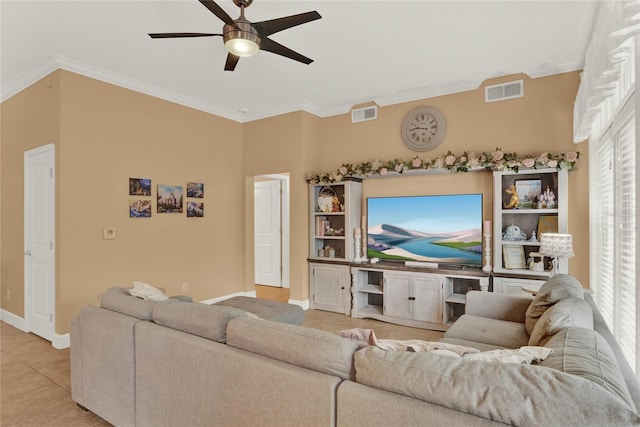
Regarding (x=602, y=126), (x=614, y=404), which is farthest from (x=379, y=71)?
(x=614, y=404)

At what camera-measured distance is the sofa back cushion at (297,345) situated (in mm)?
1466

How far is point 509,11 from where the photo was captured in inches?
116

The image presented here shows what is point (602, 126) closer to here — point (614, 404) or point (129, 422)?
point (614, 404)

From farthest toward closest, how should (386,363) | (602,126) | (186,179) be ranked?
(186,179) < (602,126) < (386,363)

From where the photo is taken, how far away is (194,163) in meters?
5.16

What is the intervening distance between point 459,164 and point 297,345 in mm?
3428

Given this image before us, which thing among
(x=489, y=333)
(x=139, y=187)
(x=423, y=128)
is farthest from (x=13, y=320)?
(x=423, y=128)

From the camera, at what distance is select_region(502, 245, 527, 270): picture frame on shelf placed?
4.10 m

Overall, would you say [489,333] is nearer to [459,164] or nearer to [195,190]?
[459,164]

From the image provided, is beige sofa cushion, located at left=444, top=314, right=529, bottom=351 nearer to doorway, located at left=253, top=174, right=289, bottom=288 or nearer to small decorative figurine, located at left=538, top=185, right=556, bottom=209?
small decorative figurine, located at left=538, top=185, right=556, bottom=209

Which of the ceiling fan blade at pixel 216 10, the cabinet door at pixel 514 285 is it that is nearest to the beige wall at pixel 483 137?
the cabinet door at pixel 514 285

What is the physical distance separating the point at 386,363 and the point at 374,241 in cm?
381

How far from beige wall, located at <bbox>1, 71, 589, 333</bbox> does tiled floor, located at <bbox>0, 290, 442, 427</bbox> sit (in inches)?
14.7

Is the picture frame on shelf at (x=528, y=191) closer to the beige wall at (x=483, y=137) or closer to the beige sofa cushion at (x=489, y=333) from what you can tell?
the beige wall at (x=483, y=137)
